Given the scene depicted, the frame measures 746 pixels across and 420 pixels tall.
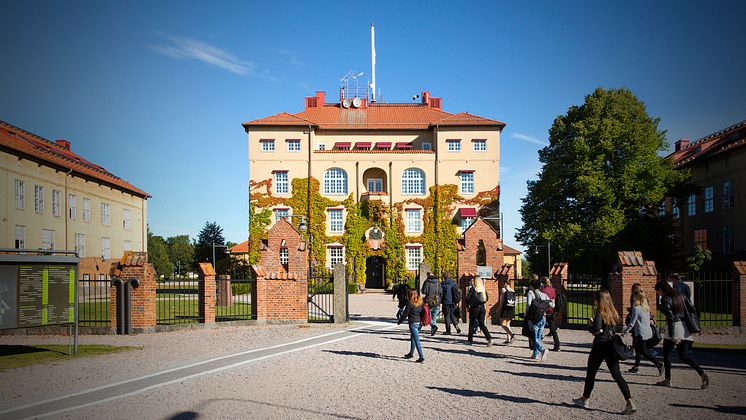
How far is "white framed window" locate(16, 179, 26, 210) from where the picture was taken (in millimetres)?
33969

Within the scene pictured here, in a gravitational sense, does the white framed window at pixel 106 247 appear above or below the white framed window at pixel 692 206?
below

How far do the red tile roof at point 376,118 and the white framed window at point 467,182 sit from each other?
4.39m

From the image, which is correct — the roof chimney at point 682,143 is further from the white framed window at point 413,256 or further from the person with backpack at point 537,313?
the person with backpack at point 537,313

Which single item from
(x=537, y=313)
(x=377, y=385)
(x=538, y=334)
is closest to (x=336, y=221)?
(x=538, y=334)

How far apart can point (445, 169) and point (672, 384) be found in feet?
123

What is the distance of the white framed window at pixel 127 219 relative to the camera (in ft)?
163

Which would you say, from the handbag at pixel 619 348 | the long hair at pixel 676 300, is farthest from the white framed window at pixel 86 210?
the handbag at pixel 619 348

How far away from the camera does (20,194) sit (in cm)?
3419

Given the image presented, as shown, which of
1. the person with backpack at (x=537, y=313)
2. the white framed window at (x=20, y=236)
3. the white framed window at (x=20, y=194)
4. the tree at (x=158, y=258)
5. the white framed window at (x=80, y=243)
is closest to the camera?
the person with backpack at (x=537, y=313)

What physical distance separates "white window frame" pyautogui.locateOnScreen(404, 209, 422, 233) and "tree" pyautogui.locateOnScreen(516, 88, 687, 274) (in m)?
11.7

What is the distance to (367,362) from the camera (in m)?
11.7

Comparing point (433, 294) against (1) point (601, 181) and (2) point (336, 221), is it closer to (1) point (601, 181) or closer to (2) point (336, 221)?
(1) point (601, 181)

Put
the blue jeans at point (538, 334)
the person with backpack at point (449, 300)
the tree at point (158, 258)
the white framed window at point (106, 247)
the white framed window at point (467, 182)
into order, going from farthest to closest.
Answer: the tree at point (158, 258) < the white framed window at point (467, 182) < the white framed window at point (106, 247) < the person with backpack at point (449, 300) < the blue jeans at point (538, 334)

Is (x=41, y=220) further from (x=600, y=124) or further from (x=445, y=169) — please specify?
(x=600, y=124)
